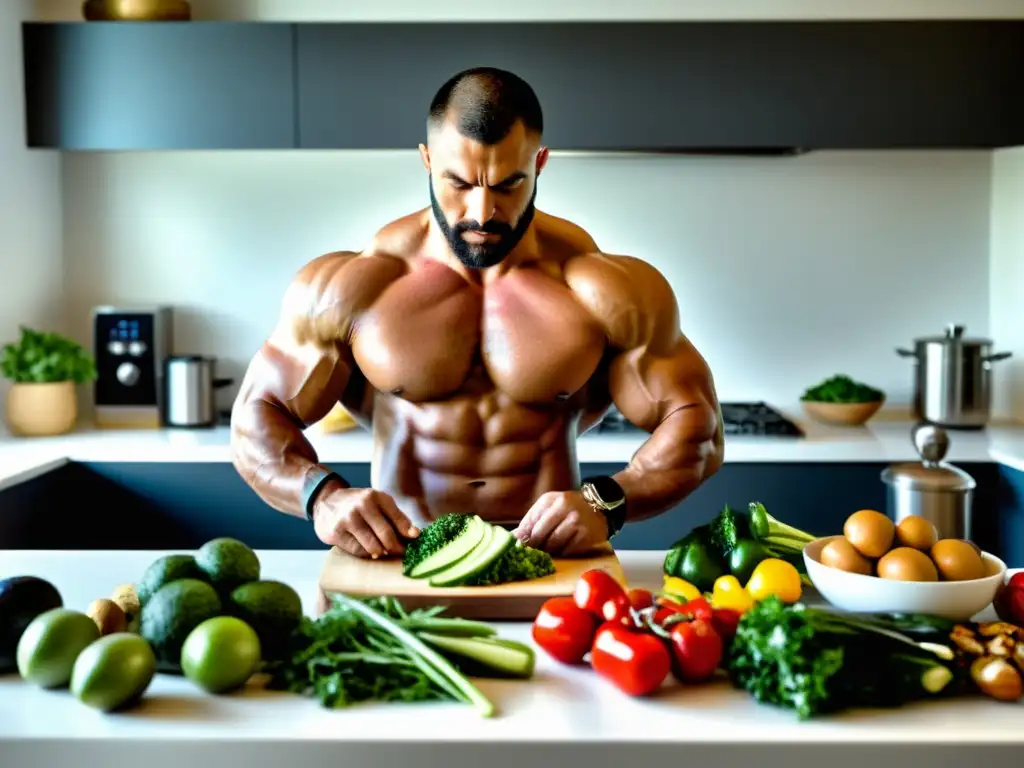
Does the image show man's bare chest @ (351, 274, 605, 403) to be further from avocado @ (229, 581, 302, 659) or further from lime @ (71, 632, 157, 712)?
lime @ (71, 632, 157, 712)

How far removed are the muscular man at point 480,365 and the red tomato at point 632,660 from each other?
21.8 inches

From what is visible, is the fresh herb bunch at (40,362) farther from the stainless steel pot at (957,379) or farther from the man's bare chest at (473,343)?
the stainless steel pot at (957,379)

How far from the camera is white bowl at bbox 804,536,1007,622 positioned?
1.54m

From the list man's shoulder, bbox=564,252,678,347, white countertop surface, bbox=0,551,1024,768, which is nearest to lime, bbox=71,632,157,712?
white countertop surface, bbox=0,551,1024,768

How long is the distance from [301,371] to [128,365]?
194 centimetres

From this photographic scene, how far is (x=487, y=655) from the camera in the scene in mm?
1458

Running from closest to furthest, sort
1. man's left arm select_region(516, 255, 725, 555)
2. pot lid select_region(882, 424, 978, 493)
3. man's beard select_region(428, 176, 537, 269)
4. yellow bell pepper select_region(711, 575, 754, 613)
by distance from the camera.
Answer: yellow bell pepper select_region(711, 575, 754, 613), man's beard select_region(428, 176, 537, 269), man's left arm select_region(516, 255, 725, 555), pot lid select_region(882, 424, 978, 493)

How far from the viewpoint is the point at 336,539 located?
6.13ft

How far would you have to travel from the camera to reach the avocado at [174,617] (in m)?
1.44

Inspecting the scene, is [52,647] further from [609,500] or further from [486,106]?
[486,106]

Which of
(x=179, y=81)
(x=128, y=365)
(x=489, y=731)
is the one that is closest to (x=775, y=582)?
(x=489, y=731)

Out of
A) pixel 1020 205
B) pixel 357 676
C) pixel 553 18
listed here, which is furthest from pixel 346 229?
pixel 357 676

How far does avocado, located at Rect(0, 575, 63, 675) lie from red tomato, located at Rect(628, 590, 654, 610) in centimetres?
71

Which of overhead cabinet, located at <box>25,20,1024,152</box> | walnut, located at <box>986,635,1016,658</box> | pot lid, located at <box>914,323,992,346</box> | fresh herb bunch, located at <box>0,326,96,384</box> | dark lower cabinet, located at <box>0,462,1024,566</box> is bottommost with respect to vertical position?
dark lower cabinet, located at <box>0,462,1024,566</box>
